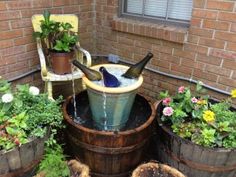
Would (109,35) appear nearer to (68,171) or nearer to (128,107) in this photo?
(128,107)

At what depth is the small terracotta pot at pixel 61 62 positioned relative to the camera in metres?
2.29

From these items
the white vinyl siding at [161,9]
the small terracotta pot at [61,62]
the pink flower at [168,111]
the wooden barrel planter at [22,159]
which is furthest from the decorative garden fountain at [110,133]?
the white vinyl siding at [161,9]

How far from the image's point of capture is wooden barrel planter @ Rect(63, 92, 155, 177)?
5.91ft

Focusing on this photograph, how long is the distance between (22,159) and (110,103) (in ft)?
2.24

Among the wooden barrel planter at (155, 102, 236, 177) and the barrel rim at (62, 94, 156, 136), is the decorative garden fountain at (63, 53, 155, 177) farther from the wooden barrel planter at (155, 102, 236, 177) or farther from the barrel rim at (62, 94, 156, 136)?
the wooden barrel planter at (155, 102, 236, 177)

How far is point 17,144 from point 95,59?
1747 millimetres

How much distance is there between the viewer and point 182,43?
2.38 m

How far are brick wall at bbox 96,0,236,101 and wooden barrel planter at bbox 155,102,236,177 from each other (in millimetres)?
728

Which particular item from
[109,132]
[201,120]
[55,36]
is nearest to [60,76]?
[55,36]

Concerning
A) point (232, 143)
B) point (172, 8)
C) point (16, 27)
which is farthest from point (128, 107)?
point (16, 27)

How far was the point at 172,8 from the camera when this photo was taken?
2469mm

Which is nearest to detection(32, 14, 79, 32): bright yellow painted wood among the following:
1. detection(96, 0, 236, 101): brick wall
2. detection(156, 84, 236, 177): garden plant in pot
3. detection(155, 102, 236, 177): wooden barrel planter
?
detection(96, 0, 236, 101): brick wall

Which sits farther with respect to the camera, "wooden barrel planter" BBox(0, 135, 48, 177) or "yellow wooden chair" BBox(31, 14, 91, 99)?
"yellow wooden chair" BBox(31, 14, 91, 99)

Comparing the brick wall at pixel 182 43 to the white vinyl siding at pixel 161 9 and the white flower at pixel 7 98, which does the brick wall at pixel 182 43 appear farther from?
the white flower at pixel 7 98
